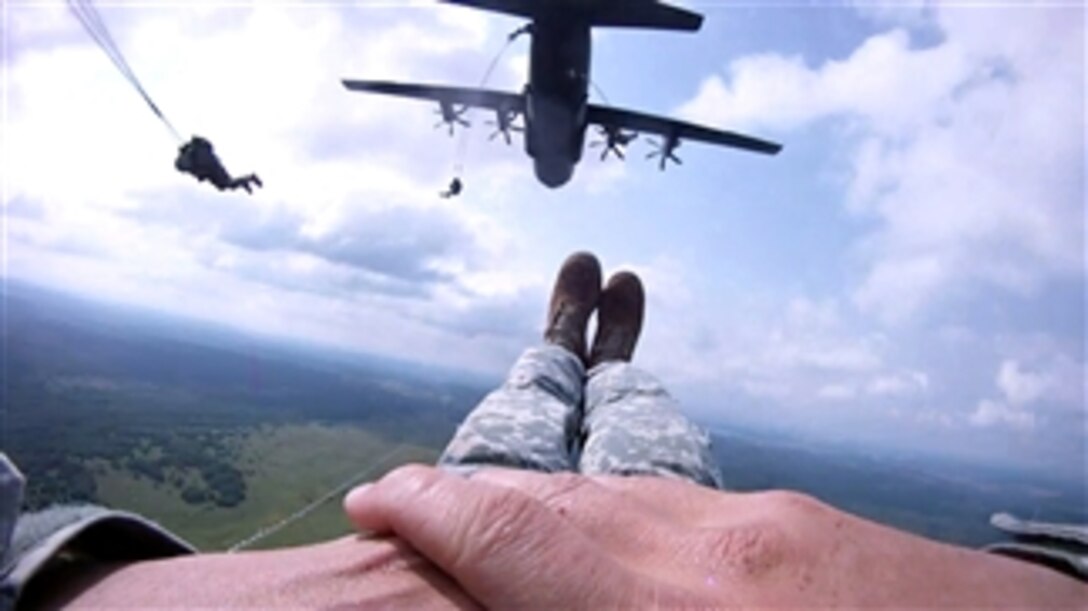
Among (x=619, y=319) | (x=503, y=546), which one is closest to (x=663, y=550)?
(x=503, y=546)

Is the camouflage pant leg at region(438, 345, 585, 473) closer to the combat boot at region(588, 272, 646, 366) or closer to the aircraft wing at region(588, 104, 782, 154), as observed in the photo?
the combat boot at region(588, 272, 646, 366)

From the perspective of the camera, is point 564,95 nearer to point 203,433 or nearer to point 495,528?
point 495,528

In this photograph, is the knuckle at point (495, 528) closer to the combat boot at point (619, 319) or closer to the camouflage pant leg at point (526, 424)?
the camouflage pant leg at point (526, 424)

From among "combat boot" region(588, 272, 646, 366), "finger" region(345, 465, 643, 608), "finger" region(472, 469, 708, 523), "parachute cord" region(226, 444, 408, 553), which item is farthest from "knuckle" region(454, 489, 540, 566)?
"combat boot" region(588, 272, 646, 366)

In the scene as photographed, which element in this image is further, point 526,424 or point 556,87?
point 556,87

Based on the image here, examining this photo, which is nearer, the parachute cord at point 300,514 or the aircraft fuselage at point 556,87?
the parachute cord at point 300,514

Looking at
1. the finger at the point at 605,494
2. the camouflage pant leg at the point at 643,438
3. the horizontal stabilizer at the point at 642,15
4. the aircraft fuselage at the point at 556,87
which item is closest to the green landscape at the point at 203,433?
the finger at the point at 605,494
